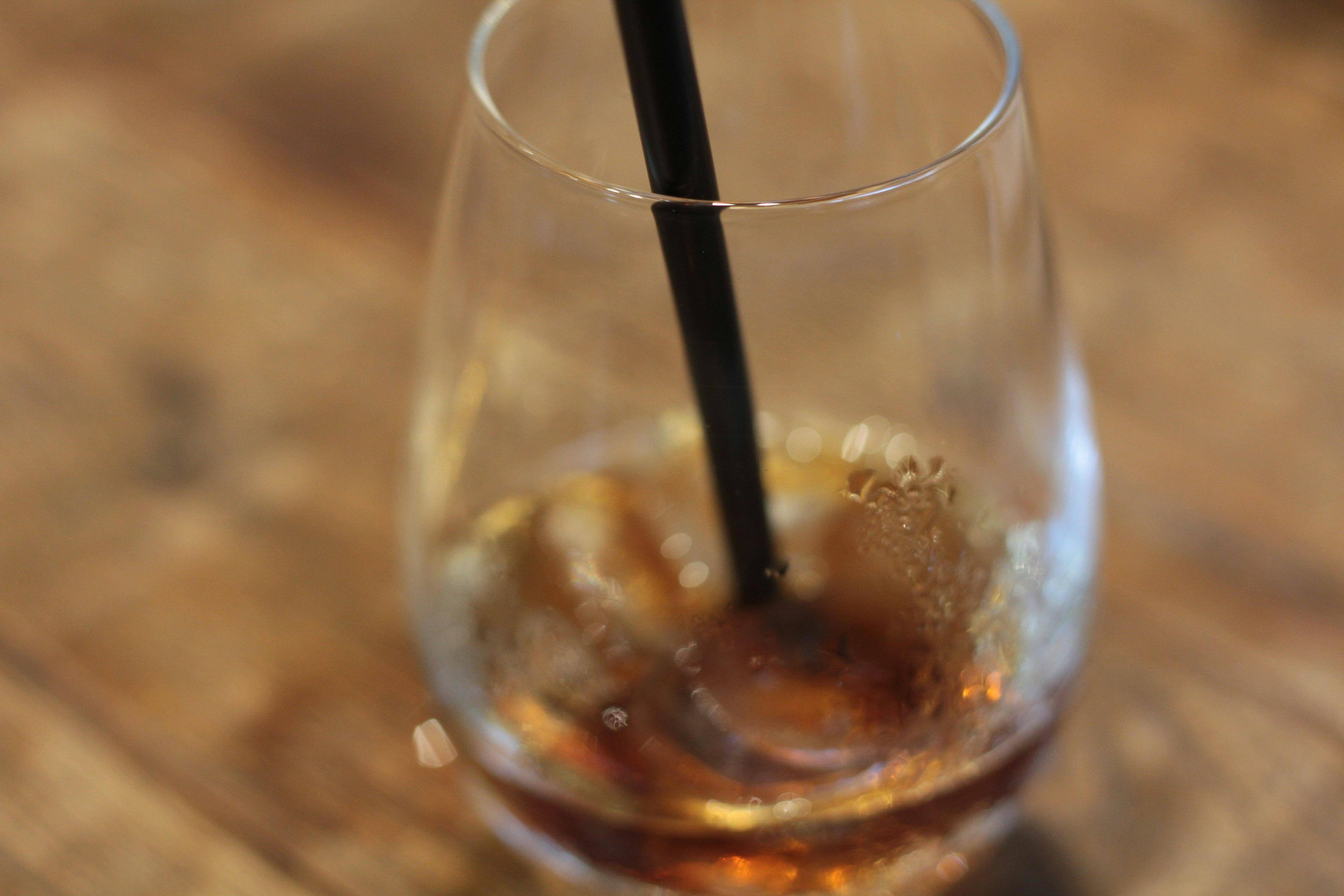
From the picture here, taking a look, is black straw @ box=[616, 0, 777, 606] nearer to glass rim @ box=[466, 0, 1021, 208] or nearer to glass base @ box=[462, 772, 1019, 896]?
glass rim @ box=[466, 0, 1021, 208]

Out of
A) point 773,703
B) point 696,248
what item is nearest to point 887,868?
point 773,703

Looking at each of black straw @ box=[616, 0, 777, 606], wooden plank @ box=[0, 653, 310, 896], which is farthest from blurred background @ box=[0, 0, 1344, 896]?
black straw @ box=[616, 0, 777, 606]

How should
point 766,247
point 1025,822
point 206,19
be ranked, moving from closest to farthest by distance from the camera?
point 766,247, point 1025,822, point 206,19

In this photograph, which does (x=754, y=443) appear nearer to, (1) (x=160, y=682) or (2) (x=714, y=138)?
(2) (x=714, y=138)

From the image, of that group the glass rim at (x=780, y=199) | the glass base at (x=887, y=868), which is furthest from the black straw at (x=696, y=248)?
the glass base at (x=887, y=868)

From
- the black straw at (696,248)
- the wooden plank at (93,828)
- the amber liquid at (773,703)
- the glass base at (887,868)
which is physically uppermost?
the black straw at (696,248)

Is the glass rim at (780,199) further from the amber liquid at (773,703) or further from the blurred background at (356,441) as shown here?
the blurred background at (356,441)

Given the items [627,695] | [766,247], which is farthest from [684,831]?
[766,247]
